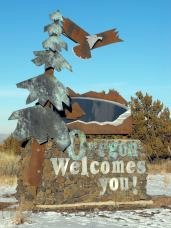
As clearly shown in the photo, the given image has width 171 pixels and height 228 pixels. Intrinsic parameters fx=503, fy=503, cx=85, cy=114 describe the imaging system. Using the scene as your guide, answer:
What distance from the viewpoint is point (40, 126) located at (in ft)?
37.0

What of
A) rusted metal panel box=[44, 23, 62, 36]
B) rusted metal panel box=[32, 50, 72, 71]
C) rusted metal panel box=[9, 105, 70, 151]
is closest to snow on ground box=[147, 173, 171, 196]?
rusted metal panel box=[9, 105, 70, 151]

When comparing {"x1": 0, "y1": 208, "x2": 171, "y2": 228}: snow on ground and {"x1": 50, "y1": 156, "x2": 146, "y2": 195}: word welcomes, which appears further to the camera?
{"x1": 50, "y1": 156, "x2": 146, "y2": 195}: word welcomes

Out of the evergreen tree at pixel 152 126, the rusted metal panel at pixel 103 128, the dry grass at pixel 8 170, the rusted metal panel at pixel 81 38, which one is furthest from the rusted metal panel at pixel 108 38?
the evergreen tree at pixel 152 126

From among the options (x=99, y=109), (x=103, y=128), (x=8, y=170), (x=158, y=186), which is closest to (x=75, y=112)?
(x=99, y=109)

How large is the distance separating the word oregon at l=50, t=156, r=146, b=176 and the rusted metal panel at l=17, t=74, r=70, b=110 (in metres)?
1.28

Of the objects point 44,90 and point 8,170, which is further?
point 8,170

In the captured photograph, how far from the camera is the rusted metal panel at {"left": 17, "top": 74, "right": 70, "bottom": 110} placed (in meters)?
11.2

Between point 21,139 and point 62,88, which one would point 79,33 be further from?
point 21,139

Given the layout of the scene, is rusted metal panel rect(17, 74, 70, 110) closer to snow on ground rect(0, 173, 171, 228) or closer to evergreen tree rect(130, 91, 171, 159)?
snow on ground rect(0, 173, 171, 228)

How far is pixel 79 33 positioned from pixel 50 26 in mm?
840

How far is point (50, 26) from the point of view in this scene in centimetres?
1143

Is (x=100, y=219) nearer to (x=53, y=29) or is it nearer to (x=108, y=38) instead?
(x=53, y=29)

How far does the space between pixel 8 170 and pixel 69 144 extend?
8265 mm

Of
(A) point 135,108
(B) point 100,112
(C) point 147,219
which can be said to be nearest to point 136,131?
(A) point 135,108
